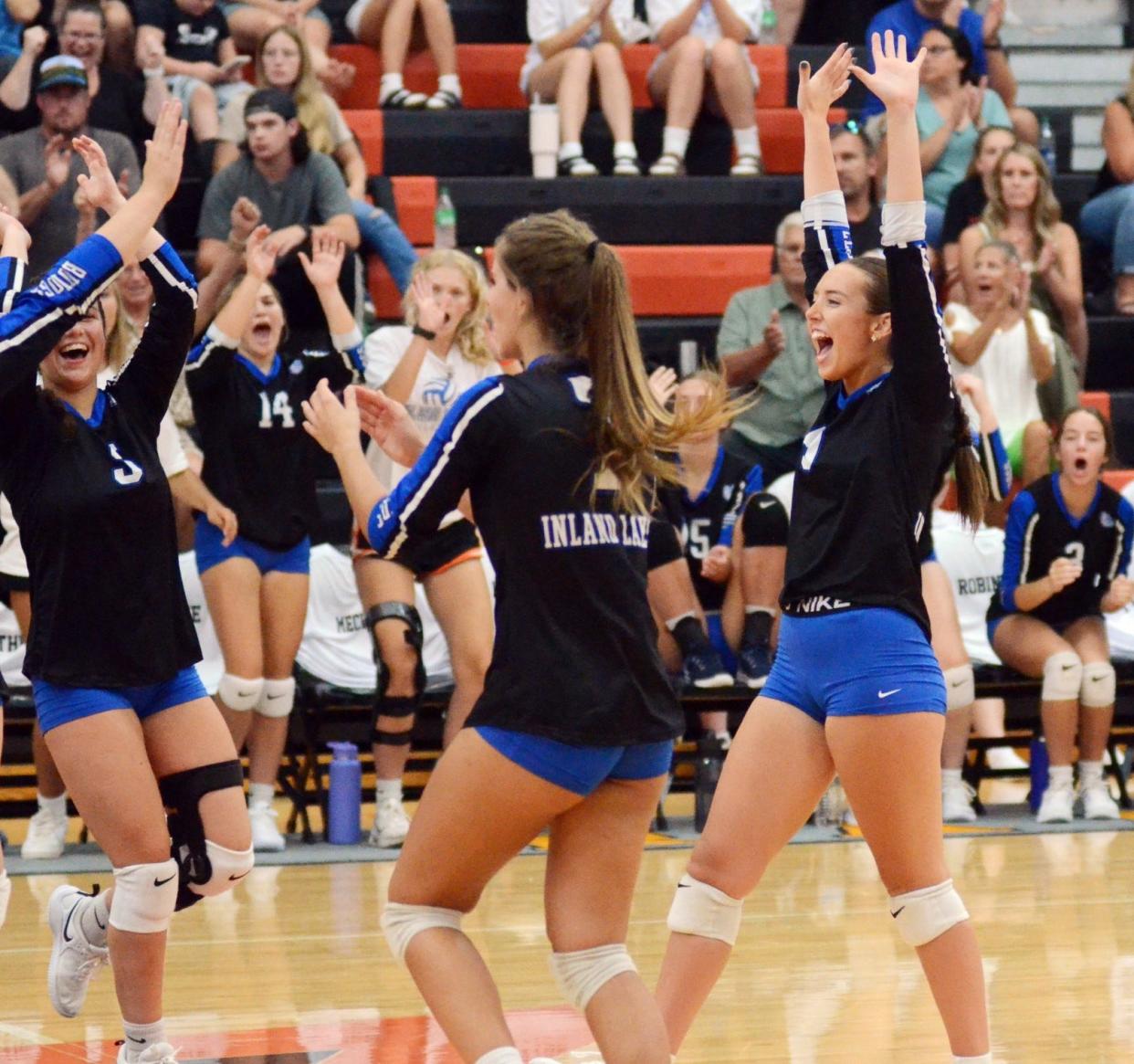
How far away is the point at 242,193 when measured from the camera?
8914mm

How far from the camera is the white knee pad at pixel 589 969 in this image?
3324 mm

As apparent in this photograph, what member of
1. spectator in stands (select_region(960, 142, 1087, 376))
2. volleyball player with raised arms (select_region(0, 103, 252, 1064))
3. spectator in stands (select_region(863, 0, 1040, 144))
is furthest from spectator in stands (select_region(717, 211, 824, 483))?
volleyball player with raised arms (select_region(0, 103, 252, 1064))

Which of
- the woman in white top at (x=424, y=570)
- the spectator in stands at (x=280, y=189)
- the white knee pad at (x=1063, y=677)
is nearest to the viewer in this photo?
the woman in white top at (x=424, y=570)

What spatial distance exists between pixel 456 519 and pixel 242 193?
8.71 feet

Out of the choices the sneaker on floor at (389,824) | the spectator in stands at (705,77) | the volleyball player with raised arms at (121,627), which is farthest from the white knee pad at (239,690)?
the spectator in stands at (705,77)

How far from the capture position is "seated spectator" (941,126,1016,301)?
985 cm

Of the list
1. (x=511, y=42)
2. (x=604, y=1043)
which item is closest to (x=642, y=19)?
(x=511, y=42)

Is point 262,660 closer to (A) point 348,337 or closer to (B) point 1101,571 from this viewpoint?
(A) point 348,337

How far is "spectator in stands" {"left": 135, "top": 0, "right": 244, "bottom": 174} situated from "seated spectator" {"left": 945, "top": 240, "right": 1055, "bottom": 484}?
3761 mm

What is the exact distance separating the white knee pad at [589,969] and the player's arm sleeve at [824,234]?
4.85 ft

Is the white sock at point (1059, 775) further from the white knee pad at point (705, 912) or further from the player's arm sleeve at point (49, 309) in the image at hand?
the player's arm sleeve at point (49, 309)

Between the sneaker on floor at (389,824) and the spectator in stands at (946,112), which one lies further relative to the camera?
the spectator in stands at (946,112)

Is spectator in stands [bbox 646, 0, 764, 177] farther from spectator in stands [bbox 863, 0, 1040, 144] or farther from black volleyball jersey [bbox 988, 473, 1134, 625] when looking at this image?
black volleyball jersey [bbox 988, 473, 1134, 625]

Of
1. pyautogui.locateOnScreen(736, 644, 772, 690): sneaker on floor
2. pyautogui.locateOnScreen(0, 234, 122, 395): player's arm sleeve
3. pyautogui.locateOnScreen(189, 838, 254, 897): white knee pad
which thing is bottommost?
pyautogui.locateOnScreen(736, 644, 772, 690): sneaker on floor
